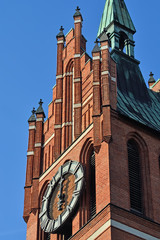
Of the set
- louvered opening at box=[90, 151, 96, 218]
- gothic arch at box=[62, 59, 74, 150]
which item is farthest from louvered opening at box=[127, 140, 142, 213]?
gothic arch at box=[62, 59, 74, 150]

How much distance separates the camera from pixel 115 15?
4259 centimetres

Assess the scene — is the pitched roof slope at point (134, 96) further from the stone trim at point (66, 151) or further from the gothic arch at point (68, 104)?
the gothic arch at point (68, 104)

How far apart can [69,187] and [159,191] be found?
3.70m

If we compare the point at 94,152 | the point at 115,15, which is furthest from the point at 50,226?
the point at 115,15

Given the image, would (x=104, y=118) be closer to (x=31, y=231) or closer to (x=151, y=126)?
(x=151, y=126)

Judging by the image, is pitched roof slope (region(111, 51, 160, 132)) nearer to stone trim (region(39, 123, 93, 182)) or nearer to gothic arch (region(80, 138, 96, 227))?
stone trim (region(39, 123, 93, 182))

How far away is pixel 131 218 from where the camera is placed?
98.9ft

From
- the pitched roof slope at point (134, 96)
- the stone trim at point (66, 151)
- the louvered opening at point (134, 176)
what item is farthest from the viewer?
the pitched roof slope at point (134, 96)

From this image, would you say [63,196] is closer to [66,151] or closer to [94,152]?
[94,152]

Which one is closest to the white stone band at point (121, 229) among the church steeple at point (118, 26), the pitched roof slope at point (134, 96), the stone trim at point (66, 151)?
the stone trim at point (66, 151)

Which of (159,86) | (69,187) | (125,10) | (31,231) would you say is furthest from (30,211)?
(125,10)

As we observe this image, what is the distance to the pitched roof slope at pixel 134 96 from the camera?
3522 centimetres

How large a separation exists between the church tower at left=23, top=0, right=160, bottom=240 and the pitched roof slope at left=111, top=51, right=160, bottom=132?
66 mm

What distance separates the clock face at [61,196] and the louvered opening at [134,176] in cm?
203
